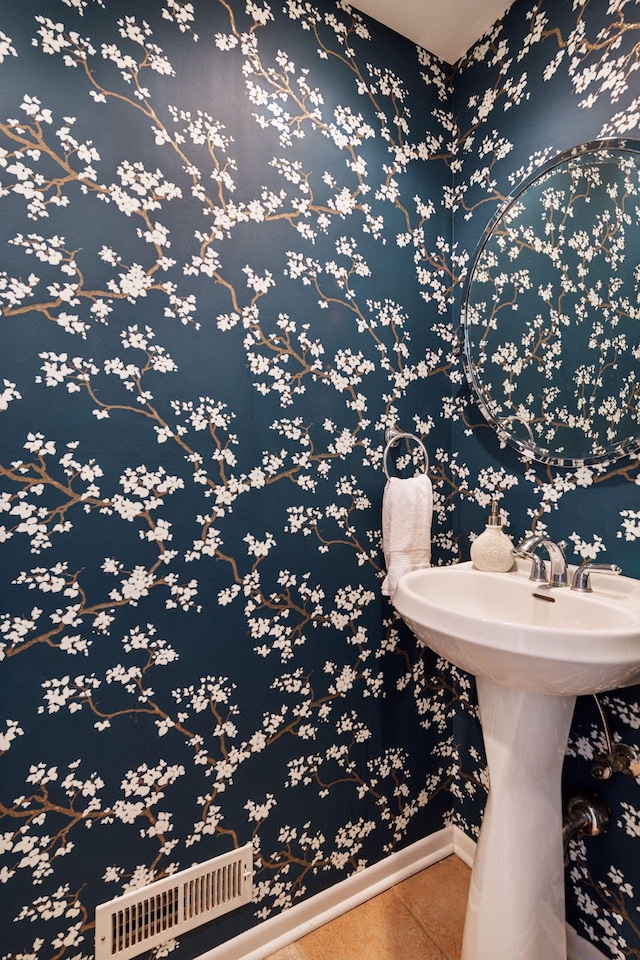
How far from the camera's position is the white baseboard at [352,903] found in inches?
50.4

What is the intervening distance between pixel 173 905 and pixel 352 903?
1.87ft

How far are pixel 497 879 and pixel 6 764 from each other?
112 cm

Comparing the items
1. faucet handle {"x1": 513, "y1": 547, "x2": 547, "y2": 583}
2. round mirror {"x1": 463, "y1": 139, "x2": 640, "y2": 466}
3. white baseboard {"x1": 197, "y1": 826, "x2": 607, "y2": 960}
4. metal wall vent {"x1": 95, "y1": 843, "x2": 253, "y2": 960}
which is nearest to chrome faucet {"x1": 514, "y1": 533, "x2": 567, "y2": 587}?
faucet handle {"x1": 513, "y1": 547, "x2": 547, "y2": 583}

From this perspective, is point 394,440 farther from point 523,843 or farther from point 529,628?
point 523,843

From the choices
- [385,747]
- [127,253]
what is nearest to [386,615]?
[385,747]

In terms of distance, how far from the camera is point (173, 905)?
3.89 ft

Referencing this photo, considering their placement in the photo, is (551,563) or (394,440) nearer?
(551,563)

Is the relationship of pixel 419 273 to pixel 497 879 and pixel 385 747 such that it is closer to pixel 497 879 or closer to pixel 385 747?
pixel 385 747

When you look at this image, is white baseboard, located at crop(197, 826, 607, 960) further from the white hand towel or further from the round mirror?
the round mirror

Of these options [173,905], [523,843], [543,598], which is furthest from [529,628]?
[173,905]

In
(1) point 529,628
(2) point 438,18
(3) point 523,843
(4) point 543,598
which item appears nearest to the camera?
(1) point 529,628

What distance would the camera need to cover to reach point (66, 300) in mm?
1077

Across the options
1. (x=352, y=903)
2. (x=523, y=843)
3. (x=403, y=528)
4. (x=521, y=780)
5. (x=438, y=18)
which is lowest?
(x=352, y=903)

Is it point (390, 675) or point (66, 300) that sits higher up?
point (66, 300)
